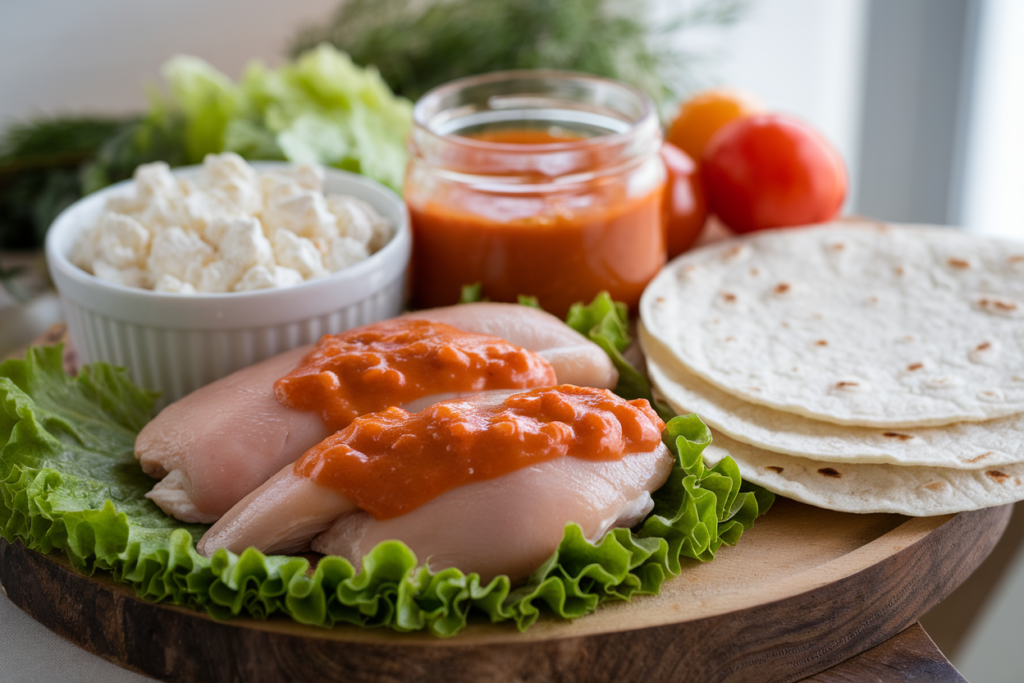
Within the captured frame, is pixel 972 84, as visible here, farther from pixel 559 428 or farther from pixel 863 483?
pixel 559 428

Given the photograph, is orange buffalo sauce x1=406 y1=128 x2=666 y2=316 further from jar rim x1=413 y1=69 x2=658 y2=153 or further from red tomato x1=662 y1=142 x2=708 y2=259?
red tomato x1=662 y1=142 x2=708 y2=259

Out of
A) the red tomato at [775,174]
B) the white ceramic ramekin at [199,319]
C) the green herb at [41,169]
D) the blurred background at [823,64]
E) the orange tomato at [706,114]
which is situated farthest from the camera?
the blurred background at [823,64]

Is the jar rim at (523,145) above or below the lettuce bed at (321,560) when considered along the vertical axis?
above

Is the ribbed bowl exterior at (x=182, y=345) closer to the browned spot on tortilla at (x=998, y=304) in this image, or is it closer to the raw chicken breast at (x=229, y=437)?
the raw chicken breast at (x=229, y=437)

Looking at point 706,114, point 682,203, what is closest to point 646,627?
point 682,203

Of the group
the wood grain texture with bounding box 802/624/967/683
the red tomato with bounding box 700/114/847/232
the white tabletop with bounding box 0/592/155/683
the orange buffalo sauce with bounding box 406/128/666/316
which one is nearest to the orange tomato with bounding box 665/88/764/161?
the red tomato with bounding box 700/114/847/232

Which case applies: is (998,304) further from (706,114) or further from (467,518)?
(467,518)

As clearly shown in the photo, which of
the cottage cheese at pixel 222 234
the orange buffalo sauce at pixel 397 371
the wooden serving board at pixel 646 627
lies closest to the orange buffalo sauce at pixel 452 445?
the orange buffalo sauce at pixel 397 371
